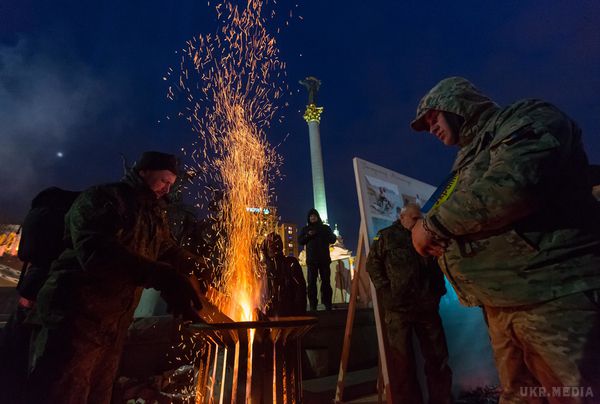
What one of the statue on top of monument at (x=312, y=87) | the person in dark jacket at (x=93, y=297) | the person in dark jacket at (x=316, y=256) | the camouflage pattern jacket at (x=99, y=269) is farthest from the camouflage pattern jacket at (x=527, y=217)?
the statue on top of monument at (x=312, y=87)

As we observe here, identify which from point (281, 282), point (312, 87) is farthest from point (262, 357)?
point (312, 87)

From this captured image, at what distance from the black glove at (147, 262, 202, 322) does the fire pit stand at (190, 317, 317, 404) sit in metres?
0.13

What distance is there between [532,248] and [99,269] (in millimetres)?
2643

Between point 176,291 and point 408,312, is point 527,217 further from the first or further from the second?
point 408,312

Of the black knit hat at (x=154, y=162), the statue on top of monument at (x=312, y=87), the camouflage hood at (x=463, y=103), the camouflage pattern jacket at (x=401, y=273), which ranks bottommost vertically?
the camouflage pattern jacket at (x=401, y=273)

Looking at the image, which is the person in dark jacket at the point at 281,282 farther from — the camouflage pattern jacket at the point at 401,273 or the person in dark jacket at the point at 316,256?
the camouflage pattern jacket at the point at 401,273

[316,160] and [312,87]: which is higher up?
[312,87]

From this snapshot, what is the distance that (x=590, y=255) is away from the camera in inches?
49.0

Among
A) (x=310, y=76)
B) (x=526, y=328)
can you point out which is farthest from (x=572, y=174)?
(x=310, y=76)

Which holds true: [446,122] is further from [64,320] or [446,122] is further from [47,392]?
[47,392]

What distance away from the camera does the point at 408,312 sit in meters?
3.84

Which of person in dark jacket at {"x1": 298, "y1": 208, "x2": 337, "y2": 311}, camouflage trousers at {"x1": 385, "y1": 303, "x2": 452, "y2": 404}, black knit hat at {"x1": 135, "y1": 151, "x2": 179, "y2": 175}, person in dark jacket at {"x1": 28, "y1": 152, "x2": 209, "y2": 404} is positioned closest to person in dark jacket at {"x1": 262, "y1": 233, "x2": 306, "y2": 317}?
person in dark jacket at {"x1": 298, "y1": 208, "x2": 337, "y2": 311}

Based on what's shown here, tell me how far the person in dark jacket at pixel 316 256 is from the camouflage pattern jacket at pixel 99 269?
4.79 metres

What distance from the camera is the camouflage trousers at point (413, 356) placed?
363 centimetres
